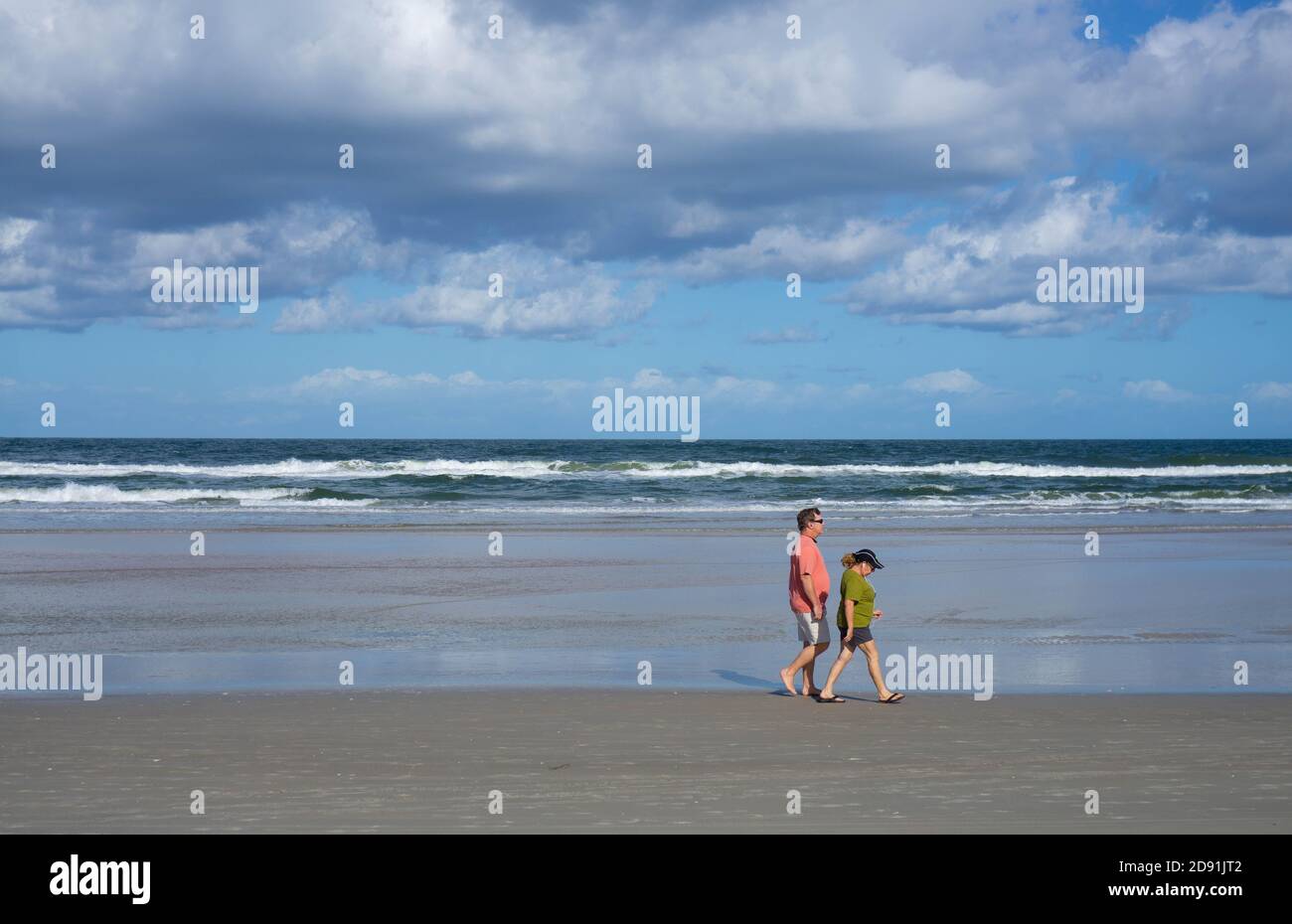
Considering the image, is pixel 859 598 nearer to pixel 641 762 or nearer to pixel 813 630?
pixel 813 630

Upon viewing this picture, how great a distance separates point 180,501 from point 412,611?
81.7 ft

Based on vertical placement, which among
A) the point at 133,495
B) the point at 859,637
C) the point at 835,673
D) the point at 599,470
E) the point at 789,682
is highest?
the point at 599,470

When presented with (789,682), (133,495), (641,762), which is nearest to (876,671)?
(789,682)

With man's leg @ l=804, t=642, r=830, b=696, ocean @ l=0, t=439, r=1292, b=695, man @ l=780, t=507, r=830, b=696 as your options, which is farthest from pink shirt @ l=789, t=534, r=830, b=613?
ocean @ l=0, t=439, r=1292, b=695

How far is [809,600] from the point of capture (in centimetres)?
920

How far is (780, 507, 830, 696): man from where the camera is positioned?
9109 mm

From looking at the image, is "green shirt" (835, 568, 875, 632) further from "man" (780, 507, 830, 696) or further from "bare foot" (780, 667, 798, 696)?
"bare foot" (780, 667, 798, 696)

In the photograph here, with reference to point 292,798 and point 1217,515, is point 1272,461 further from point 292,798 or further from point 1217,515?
point 292,798

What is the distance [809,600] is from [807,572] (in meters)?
0.25

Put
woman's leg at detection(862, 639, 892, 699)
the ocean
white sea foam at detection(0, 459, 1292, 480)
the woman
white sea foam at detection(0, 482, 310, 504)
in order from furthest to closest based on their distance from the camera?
white sea foam at detection(0, 459, 1292, 480) < white sea foam at detection(0, 482, 310, 504) < the ocean < the woman < woman's leg at detection(862, 639, 892, 699)

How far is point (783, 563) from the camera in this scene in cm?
1886

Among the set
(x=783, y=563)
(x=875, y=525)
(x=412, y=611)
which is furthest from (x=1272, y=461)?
(x=412, y=611)

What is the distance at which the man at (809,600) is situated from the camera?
359 inches

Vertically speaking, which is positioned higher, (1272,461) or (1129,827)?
(1272,461)
